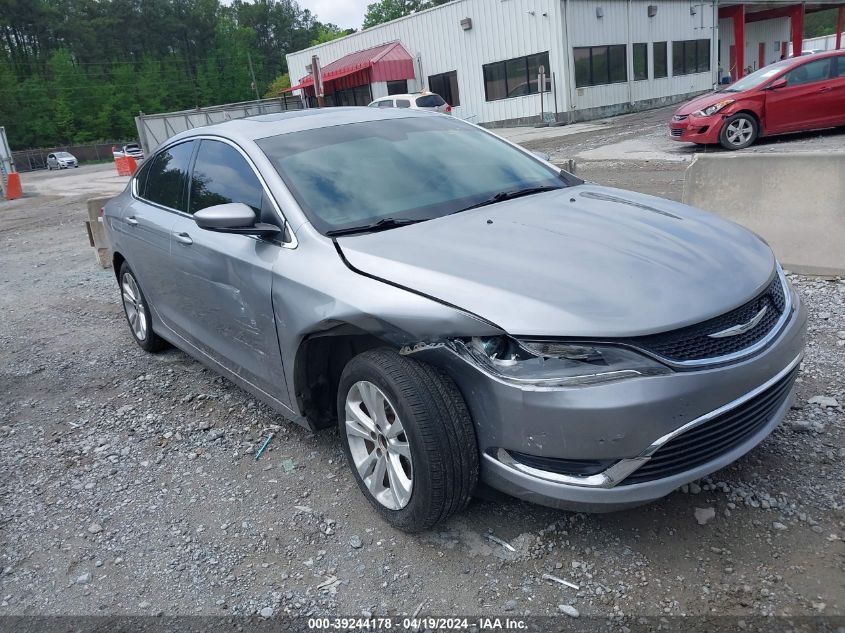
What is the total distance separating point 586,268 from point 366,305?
2.76ft

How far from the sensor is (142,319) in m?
5.25

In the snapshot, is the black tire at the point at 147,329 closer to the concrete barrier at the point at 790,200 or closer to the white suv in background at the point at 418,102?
the concrete barrier at the point at 790,200

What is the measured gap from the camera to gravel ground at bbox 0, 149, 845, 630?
2.51 metres

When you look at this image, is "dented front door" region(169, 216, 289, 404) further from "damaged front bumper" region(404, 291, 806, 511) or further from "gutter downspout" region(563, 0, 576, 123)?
"gutter downspout" region(563, 0, 576, 123)

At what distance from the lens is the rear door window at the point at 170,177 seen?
14.2 ft

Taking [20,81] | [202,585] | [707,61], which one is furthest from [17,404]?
[20,81]

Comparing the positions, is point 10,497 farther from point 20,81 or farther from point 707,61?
point 20,81

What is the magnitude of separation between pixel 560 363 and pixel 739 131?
12473mm

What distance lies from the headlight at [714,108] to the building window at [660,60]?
1802 centimetres

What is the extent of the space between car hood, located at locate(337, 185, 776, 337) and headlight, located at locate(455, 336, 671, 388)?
7cm

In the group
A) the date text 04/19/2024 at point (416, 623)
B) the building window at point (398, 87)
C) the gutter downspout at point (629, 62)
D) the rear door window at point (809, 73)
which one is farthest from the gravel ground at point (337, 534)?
the building window at point (398, 87)

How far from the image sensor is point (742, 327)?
250cm

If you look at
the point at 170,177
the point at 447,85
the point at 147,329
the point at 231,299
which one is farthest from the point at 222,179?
the point at 447,85

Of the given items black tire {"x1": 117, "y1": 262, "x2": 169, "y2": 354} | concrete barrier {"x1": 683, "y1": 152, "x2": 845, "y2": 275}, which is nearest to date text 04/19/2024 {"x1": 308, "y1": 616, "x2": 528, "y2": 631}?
black tire {"x1": 117, "y1": 262, "x2": 169, "y2": 354}
